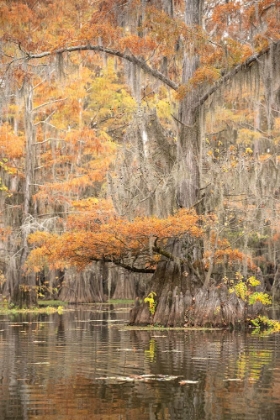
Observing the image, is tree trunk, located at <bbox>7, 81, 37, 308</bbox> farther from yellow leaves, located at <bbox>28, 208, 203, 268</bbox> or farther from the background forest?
yellow leaves, located at <bbox>28, 208, 203, 268</bbox>

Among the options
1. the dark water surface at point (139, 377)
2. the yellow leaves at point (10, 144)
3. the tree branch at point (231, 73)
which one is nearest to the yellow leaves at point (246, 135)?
the yellow leaves at point (10, 144)

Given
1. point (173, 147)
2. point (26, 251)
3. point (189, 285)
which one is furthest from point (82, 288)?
point (189, 285)

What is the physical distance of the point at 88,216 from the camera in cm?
1877

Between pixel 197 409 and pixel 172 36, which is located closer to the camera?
pixel 197 409

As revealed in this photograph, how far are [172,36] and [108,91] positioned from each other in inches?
674

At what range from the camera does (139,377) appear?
8664mm

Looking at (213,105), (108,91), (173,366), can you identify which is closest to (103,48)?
(213,105)

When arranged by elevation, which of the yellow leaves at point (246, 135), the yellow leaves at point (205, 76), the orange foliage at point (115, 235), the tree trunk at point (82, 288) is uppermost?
the yellow leaves at point (246, 135)

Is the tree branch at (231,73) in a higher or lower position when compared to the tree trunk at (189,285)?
higher

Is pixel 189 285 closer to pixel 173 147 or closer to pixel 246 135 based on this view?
pixel 173 147

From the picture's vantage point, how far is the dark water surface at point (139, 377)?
6.58 meters

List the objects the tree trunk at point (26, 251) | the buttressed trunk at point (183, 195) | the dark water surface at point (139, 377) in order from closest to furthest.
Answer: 1. the dark water surface at point (139, 377)
2. the buttressed trunk at point (183, 195)
3. the tree trunk at point (26, 251)

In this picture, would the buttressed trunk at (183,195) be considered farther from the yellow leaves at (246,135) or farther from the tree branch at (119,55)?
the yellow leaves at (246,135)

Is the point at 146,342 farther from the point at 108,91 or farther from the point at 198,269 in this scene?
the point at 108,91
